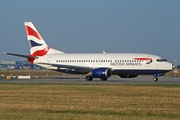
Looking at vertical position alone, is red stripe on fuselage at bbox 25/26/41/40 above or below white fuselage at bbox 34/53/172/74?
above

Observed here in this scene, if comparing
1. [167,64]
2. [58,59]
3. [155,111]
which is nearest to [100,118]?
[155,111]

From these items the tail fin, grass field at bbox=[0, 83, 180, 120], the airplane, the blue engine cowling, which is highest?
the tail fin

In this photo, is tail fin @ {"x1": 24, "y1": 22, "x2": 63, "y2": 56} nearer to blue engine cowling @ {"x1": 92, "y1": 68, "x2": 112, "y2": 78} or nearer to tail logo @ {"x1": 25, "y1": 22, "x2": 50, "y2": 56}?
tail logo @ {"x1": 25, "y1": 22, "x2": 50, "y2": 56}

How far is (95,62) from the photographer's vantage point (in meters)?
62.1

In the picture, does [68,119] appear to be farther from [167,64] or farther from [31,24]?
[31,24]

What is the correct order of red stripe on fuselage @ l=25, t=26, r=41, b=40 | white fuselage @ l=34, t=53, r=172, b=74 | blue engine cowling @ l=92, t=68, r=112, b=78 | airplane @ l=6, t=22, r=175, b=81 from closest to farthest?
white fuselage @ l=34, t=53, r=172, b=74
airplane @ l=6, t=22, r=175, b=81
blue engine cowling @ l=92, t=68, r=112, b=78
red stripe on fuselage @ l=25, t=26, r=41, b=40

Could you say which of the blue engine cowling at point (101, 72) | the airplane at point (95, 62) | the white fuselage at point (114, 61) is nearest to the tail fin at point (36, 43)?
the airplane at point (95, 62)

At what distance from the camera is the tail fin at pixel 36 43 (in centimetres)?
6650

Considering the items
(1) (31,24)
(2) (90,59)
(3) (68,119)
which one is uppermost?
(1) (31,24)

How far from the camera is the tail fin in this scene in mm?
66500

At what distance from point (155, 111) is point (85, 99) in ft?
23.0

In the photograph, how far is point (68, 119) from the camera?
1956 centimetres

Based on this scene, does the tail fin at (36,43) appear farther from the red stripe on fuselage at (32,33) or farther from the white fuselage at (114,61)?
the white fuselage at (114,61)

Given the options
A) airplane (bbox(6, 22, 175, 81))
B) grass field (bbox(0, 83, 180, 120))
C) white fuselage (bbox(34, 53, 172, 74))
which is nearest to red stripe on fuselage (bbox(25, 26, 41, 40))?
airplane (bbox(6, 22, 175, 81))
